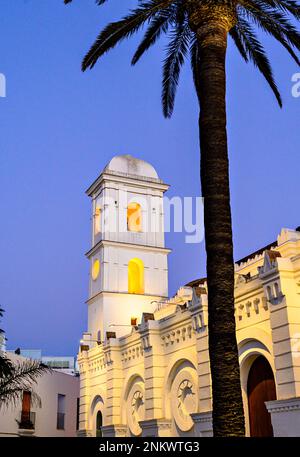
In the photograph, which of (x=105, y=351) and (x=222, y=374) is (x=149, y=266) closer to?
(x=105, y=351)

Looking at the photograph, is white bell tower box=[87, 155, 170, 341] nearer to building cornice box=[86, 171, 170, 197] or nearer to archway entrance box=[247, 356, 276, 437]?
building cornice box=[86, 171, 170, 197]

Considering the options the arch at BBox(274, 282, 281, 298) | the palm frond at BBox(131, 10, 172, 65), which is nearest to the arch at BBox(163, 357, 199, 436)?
the arch at BBox(274, 282, 281, 298)

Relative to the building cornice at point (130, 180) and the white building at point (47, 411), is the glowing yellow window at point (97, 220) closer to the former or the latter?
the building cornice at point (130, 180)

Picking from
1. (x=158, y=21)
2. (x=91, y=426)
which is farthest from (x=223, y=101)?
(x=91, y=426)

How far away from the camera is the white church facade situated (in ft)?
52.9

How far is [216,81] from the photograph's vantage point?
40.8 feet

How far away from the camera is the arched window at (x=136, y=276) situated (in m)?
37.5

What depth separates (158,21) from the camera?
49.5 ft

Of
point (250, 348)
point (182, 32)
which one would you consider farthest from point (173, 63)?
point (250, 348)

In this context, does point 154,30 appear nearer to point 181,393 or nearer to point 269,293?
point 269,293

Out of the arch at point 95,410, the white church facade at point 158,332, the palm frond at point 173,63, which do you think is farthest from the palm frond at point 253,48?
the arch at point 95,410

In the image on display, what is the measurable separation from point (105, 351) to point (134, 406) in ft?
12.5

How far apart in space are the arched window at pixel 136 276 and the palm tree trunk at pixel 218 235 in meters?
25.6
